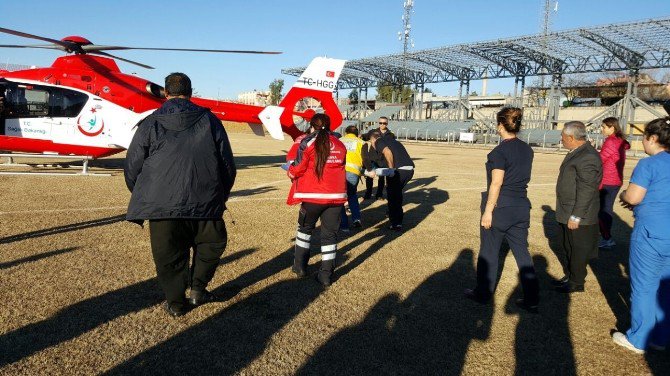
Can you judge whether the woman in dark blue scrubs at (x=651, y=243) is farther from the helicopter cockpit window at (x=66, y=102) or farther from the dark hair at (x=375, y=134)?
the helicopter cockpit window at (x=66, y=102)

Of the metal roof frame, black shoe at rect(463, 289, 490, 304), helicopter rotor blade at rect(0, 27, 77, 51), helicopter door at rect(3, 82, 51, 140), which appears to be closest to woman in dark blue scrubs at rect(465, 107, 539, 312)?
black shoe at rect(463, 289, 490, 304)

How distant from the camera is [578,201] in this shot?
4551 millimetres

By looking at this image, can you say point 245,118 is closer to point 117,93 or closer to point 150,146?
point 117,93

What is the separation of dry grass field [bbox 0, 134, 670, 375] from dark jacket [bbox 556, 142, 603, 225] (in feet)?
3.05

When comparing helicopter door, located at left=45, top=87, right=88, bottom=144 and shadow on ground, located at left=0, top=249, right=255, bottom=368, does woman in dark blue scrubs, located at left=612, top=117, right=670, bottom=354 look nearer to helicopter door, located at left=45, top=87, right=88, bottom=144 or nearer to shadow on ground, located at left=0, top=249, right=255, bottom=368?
shadow on ground, located at left=0, top=249, right=255, bottom=368

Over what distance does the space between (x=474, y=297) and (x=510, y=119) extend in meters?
1.83

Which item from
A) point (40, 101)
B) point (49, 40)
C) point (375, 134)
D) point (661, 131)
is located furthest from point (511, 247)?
point (40, 101)

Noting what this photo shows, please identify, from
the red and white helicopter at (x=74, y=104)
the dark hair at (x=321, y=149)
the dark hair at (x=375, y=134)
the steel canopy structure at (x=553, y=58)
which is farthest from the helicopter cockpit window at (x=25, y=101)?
the steel canopy structure at (x=553, y=58)

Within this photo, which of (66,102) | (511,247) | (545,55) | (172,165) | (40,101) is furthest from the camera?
(545,55)

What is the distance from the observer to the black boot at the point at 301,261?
4.89 meters

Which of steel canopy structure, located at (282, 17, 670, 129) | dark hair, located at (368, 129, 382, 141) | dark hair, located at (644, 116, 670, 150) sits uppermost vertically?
steel canopy structure, located at (282, 17, 670, 129)

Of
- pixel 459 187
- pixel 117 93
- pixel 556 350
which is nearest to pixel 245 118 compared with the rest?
pixel 117 93

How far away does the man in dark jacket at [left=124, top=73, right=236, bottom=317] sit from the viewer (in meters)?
3.50

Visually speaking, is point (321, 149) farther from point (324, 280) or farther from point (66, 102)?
point (66, 102)
